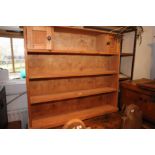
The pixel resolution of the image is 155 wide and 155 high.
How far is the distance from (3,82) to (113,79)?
179 cm

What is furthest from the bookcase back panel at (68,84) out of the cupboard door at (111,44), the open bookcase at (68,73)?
the cupboard door at (111,44)

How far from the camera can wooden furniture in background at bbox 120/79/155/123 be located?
1709 millimetres

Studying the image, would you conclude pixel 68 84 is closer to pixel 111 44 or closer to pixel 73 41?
pixel 73 41

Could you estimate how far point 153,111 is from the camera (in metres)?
1.70

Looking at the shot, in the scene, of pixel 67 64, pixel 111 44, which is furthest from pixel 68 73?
pixel 111 44

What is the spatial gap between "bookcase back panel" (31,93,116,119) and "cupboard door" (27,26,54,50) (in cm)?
79

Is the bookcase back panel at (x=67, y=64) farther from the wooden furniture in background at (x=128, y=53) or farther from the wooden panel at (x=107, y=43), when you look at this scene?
the wooden furniture in background at (x=128, y=53)

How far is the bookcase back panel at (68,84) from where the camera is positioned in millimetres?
1634

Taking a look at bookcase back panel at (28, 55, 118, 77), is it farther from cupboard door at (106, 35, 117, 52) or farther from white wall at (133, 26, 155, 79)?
white wall at (133, 26, 155, 79)

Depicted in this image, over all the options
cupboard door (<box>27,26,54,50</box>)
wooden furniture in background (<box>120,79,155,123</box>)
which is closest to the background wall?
wooden furniture in background (<box>120,79,155,123</box>)

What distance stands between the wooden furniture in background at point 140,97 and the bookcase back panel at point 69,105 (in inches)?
8.6

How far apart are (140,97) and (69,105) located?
1057 millimetres
